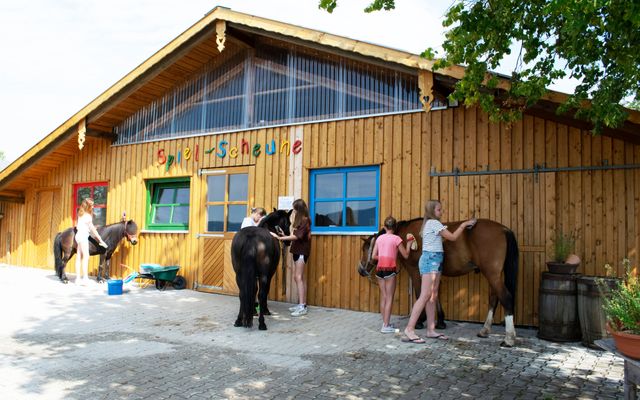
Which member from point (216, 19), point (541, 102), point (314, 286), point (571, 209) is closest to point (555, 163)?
point (571, 209)

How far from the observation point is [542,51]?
612cm

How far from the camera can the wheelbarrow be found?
411 inches

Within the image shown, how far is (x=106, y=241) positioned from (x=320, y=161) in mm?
5972

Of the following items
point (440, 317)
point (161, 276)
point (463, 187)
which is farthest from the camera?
point (161, 276)

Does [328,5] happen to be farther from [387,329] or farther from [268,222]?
[387,329]

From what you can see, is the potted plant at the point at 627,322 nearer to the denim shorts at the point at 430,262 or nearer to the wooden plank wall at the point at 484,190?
the denim shorts at the point at 430,262

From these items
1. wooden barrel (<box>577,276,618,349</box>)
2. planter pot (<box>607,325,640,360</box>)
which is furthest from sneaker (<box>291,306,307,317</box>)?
planter pot (<box>607,325,640,360</box>)

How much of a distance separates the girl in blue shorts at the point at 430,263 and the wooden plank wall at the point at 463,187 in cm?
146

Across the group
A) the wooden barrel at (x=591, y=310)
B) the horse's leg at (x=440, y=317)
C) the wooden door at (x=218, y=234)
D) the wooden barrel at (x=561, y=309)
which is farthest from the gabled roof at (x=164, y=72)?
the horse's leg at (x=440, y=317)

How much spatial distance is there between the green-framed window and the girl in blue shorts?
662 cm

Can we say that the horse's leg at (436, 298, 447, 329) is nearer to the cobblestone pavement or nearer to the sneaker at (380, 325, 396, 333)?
the cobblestone pavement

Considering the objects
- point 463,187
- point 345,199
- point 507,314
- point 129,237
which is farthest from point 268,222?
point 129,237

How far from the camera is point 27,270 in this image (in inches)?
537

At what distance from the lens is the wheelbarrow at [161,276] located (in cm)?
1045
